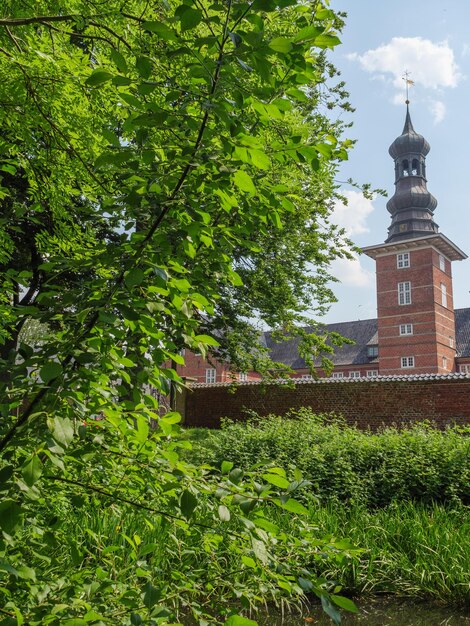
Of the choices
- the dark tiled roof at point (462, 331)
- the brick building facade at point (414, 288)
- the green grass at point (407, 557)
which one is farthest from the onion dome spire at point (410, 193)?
the green grass at point (407, 557)

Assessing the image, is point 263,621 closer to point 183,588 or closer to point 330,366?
point 183,588

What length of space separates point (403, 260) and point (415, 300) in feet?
10.6

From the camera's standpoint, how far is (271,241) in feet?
37.4

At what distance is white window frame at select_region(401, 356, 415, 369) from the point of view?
36438 mm

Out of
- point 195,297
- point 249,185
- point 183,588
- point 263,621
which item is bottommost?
point 263,621

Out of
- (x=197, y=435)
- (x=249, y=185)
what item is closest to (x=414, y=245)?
(x=197, y=435)

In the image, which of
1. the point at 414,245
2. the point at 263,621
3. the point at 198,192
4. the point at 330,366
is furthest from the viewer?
the point at 414,245

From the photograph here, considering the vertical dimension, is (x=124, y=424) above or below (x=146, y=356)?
below

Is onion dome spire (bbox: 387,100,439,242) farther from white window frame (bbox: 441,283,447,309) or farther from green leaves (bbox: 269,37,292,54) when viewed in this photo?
green leaves (bbox: 269,37,292,54)

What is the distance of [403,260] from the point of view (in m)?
38.6

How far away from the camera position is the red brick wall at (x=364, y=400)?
1484 centimetres

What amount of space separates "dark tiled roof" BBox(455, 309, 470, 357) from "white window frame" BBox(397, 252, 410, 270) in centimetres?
842

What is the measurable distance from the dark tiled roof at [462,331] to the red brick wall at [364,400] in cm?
2718

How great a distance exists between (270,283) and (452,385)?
263 inches
